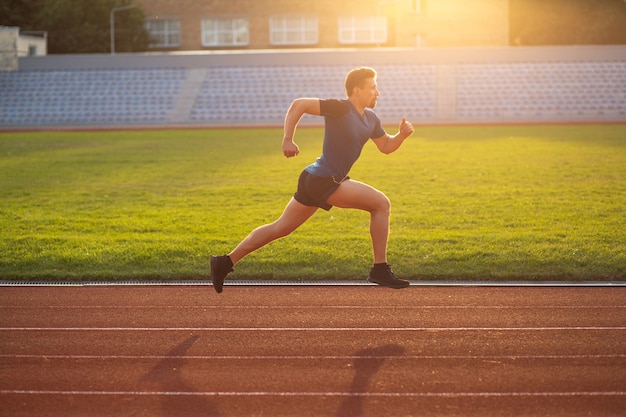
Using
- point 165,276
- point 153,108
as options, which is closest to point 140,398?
point 165,276

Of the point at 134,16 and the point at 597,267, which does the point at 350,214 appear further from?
the point at 134,16

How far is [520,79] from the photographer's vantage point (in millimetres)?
48281

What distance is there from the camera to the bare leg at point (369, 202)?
25.3ft

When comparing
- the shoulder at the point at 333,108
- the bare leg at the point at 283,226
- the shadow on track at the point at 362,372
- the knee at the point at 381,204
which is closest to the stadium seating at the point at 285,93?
the bare leg at the point at 283,226

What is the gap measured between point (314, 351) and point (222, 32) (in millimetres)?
65691

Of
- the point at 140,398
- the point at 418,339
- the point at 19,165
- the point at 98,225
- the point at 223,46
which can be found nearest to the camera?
the point at 140,398

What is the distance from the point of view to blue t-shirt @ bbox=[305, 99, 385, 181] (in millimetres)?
7543

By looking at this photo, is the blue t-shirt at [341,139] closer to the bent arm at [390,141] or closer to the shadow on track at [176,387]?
the bent arm at [390,141]

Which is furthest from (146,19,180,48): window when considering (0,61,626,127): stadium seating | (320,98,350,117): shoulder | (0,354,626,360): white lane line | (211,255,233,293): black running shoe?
(0,354,626,360): white lane line

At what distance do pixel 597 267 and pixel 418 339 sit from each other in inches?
149

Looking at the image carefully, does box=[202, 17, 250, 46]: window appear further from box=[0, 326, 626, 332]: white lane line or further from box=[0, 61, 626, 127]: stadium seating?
box=[0, 326, 626, 332]: white lane line

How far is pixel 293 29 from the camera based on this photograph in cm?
6975

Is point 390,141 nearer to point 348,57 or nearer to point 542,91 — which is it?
point 542,91

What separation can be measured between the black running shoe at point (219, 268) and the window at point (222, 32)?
63.1 m
